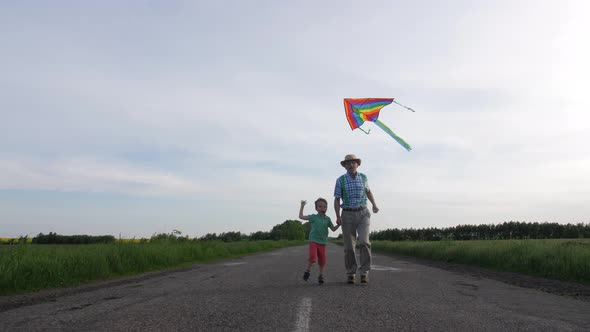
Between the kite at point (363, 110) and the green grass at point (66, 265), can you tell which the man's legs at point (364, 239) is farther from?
the green grass at point (66, 265)

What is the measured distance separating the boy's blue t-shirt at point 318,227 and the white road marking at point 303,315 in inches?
83.7

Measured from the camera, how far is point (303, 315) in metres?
4.78

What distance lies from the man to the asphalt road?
53 cm

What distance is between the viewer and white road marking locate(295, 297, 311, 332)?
418cm

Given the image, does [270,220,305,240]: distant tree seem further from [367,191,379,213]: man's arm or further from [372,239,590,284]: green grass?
[367,191,379,213]: man's arm

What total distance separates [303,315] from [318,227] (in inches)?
134

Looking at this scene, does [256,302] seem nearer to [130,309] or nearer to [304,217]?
[130,309]

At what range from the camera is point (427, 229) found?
65.6 m

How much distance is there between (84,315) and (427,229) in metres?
65.4

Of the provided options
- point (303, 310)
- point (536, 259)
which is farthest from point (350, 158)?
point (536, 259)

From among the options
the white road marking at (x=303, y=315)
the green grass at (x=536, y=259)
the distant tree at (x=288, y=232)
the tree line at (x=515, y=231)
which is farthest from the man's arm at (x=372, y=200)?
Answer: the distant tree at (x=288, y=232)

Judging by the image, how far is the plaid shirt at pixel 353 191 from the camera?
25.9 feet

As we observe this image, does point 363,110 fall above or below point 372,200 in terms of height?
above

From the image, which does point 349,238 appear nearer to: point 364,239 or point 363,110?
point 364,239
